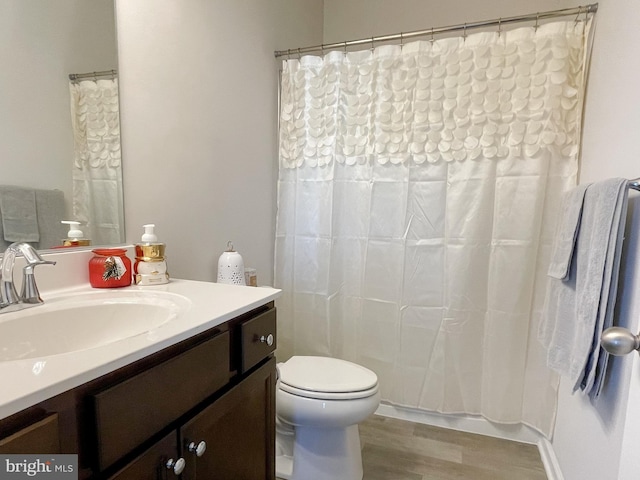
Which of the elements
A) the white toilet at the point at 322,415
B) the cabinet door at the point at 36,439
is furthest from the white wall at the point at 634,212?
the cabinet door at the point at 36,439

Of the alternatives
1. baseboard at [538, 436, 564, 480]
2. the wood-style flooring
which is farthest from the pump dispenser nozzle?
baseboard at [538, 436, 564, 480]

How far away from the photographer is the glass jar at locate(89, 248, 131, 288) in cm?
109

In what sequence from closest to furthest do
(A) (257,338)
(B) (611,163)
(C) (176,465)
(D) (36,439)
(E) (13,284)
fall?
1. (D) (36,439)
2. (C) (176,465)
3. (E) (13,284)
4. (A) (257,338)
5. (B) (611,163)

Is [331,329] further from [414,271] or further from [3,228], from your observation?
[3,228]

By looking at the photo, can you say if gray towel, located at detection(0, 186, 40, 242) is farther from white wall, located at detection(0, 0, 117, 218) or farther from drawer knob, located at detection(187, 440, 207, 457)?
drawer knob, located at detection(187, 440, 207, 457)

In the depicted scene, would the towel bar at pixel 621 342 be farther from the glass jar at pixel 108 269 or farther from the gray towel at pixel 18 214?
the gray towel at pixel 18 214

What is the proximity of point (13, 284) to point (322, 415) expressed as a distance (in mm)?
1016

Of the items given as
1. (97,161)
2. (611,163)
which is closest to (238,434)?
(97,161)

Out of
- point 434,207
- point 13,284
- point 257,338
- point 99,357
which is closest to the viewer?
point 99,357

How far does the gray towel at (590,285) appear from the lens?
1.01 meters

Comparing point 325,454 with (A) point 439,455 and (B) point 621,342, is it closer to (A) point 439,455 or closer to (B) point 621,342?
(A) point 439,455

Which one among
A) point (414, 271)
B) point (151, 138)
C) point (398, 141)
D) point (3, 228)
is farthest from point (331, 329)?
point (3, 228)

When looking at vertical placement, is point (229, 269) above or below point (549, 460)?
above

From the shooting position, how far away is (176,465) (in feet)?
2.33
